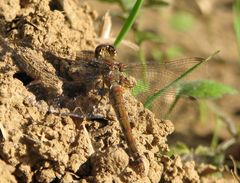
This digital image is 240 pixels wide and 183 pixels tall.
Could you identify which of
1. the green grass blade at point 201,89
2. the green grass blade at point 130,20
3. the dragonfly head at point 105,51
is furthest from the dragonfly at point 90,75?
the green grass blade at point 201,89

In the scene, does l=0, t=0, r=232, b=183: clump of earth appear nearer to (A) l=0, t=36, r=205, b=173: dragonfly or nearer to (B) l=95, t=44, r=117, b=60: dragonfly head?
(A) l=0, t=36, r=205, b=173: dragonfly

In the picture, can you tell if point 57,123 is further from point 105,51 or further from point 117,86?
point 105,51

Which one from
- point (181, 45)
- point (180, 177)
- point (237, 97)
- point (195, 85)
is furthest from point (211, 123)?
point (180, 177)

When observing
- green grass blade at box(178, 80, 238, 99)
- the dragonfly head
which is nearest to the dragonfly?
the dragonfly head

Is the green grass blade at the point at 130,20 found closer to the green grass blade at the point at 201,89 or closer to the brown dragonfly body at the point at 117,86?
the brown dragonfly body at the point at 117,86

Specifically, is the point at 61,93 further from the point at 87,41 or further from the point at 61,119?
the point at 87,41

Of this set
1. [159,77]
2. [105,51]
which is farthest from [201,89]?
[105,51]
